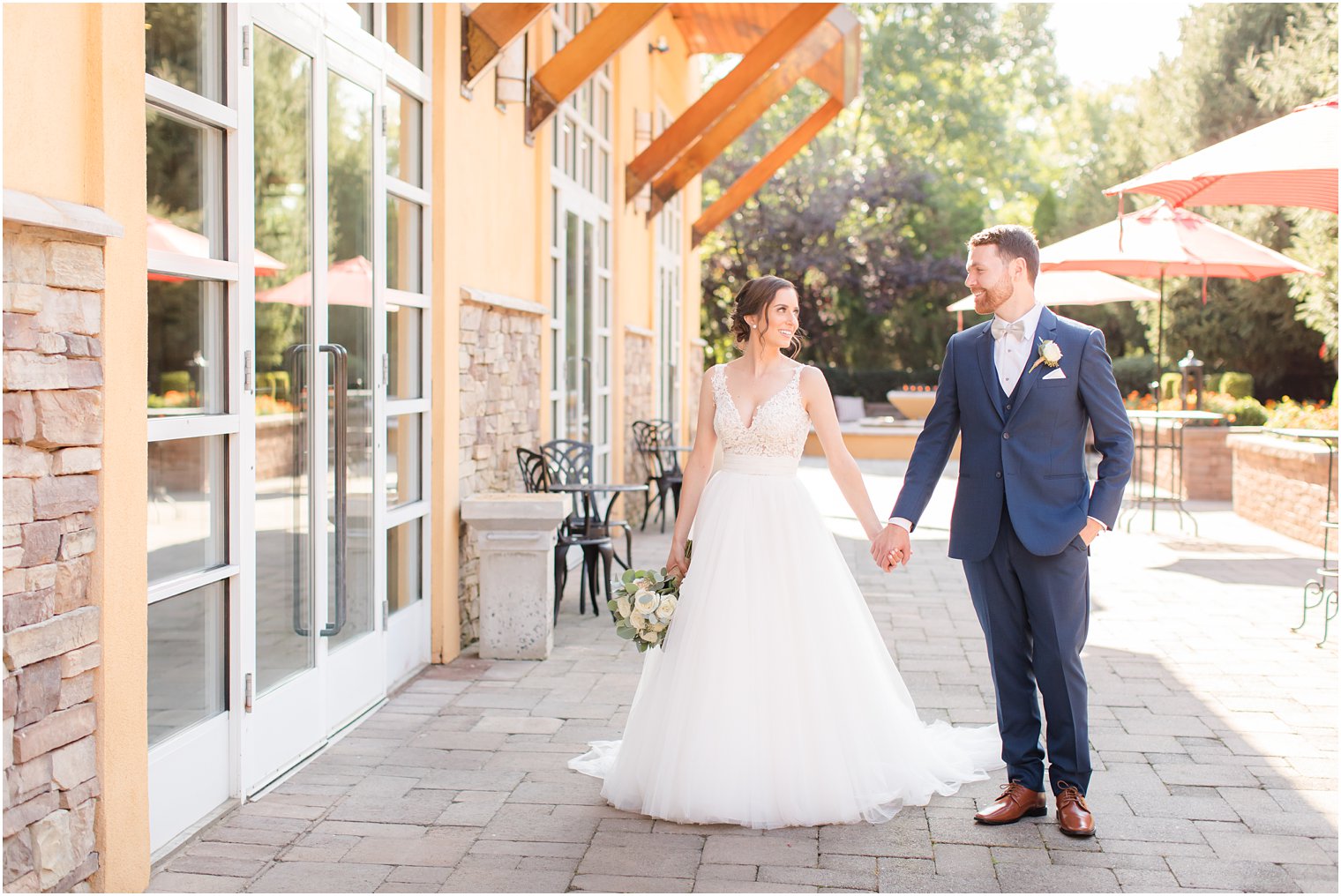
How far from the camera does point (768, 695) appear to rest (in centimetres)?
394

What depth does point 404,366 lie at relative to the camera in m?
5.83

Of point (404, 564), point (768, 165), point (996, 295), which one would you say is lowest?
point (404, 564)

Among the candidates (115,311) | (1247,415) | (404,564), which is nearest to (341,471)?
(115,311)

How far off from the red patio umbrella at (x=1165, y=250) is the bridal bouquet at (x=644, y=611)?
242 inches

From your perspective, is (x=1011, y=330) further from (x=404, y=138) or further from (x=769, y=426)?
(x=404, y=138)

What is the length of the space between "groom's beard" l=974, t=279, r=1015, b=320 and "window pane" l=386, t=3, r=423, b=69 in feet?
9.99

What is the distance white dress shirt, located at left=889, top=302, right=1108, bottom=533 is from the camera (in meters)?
3.84

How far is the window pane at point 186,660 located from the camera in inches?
143

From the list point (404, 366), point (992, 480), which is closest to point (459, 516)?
point (404, 366)

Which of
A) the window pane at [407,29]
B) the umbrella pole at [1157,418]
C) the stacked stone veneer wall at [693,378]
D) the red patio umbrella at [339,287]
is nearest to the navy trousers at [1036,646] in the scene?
the red patio umbrella at [339,287]

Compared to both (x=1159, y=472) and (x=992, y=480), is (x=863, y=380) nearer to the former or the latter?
(x=1159, y=472)

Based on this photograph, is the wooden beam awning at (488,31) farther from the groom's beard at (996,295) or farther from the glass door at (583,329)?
the groom's beard at (996,295)

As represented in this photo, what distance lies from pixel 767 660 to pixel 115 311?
6.95 ft

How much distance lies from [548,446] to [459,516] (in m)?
1.64
